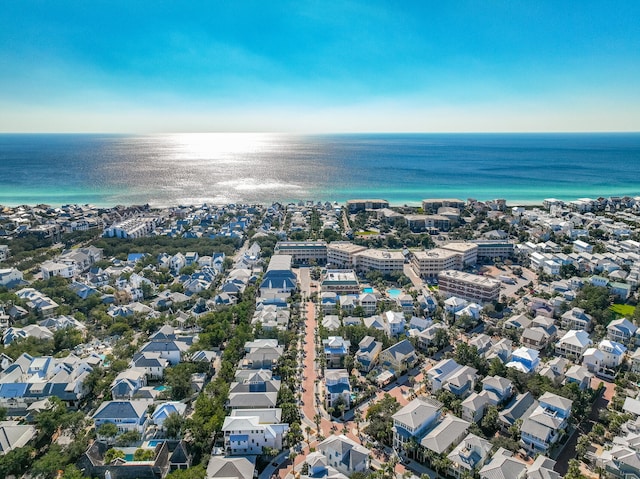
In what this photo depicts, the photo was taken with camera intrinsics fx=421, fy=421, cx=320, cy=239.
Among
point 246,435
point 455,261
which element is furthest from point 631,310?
point 246,435

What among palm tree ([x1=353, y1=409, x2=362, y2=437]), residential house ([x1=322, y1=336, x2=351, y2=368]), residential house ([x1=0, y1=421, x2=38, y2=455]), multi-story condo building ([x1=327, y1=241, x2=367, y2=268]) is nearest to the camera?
residential house ([x1=0, y1=421, x2=38, y2=455])

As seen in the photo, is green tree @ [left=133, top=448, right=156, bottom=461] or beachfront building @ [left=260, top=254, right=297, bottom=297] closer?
green tree @ [left=133, top=448, right=156, bottom=461]

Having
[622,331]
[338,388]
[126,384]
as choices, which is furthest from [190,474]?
[622,331]

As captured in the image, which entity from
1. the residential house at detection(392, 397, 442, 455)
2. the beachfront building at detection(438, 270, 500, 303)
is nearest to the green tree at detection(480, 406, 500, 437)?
the residential house at detection(392, 397, 442, 455)

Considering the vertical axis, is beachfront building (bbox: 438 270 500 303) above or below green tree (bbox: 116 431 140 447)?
above

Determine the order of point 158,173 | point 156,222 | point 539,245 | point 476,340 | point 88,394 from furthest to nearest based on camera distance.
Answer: point 158,173 → point 156,222 → point 539,245 → point 476,340 → point 88,394

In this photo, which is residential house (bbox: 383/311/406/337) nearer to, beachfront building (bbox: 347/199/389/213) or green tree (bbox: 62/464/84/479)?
green tree (bbox: 62/464/84/479)

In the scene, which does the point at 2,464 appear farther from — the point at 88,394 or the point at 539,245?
the point at 539,245
